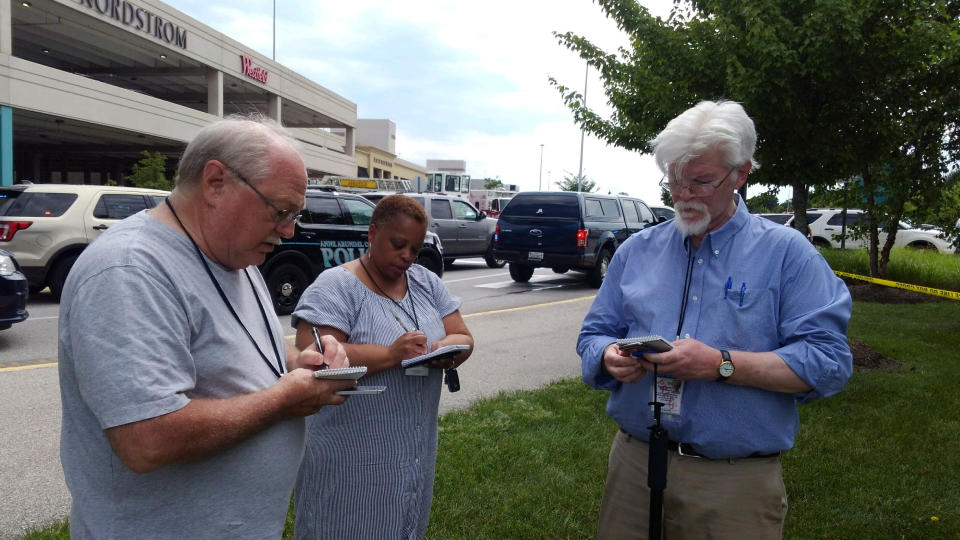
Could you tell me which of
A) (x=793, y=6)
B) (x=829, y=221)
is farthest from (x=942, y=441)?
(x=829, y=221)

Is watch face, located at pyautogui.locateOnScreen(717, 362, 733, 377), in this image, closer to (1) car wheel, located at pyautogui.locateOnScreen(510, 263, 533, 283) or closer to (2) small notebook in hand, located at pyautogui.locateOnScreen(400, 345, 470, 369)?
(2) small notebook in hand, located at pyautogui.locateOnScreen(400, 345, 470, 369)

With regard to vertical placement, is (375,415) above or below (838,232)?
below

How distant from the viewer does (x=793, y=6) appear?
6.93 m

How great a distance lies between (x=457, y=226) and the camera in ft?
59.4

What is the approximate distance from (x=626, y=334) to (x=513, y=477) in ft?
6.83

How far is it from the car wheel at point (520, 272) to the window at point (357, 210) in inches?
193

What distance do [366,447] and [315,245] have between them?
356 inches

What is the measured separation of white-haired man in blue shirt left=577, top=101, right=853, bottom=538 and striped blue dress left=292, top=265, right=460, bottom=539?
76 cm

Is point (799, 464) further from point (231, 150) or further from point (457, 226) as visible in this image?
point (457, 226)

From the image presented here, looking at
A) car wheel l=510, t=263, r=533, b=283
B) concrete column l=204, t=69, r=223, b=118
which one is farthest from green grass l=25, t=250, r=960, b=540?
concrete column l=204, t=69, r=223, b=118

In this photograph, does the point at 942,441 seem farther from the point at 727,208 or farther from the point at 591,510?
the point at 727,208

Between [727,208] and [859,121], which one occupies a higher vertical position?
[859,121]

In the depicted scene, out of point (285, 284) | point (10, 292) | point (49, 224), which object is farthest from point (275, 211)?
point (49, 224)

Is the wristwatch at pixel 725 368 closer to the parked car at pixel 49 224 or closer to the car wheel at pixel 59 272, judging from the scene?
the parked car at pixel 49 224
